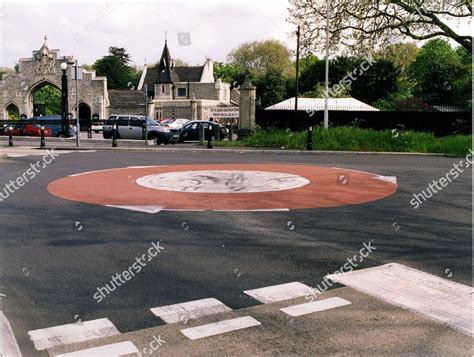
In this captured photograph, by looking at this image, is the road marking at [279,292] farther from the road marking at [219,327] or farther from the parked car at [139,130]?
the parked car at [139,130]

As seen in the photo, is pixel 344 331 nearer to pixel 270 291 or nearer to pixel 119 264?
pixel 270 291

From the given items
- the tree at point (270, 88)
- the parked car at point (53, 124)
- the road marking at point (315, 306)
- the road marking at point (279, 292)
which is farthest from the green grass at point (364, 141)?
the tree at point (270, 88)

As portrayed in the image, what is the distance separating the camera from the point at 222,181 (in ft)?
42.5

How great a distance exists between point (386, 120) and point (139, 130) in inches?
617

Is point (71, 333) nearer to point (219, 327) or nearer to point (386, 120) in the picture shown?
point (219, 327)

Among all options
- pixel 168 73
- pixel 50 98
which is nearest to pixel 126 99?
pixel 168 73

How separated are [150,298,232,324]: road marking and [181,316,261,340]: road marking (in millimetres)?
226

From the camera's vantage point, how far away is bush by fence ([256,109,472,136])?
27.4 meters

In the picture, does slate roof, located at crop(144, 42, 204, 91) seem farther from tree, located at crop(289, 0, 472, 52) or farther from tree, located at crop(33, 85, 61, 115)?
tree, located at crop(289, 0, 472, 52)

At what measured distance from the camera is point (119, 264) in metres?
6.03

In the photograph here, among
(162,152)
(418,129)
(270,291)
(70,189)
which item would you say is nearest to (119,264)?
(270,291)

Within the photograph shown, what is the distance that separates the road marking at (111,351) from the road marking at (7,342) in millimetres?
379

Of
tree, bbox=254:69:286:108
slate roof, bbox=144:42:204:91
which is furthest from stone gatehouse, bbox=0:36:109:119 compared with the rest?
tree, bbox=254:69:286:108

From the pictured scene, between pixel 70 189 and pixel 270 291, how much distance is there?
808 cm
